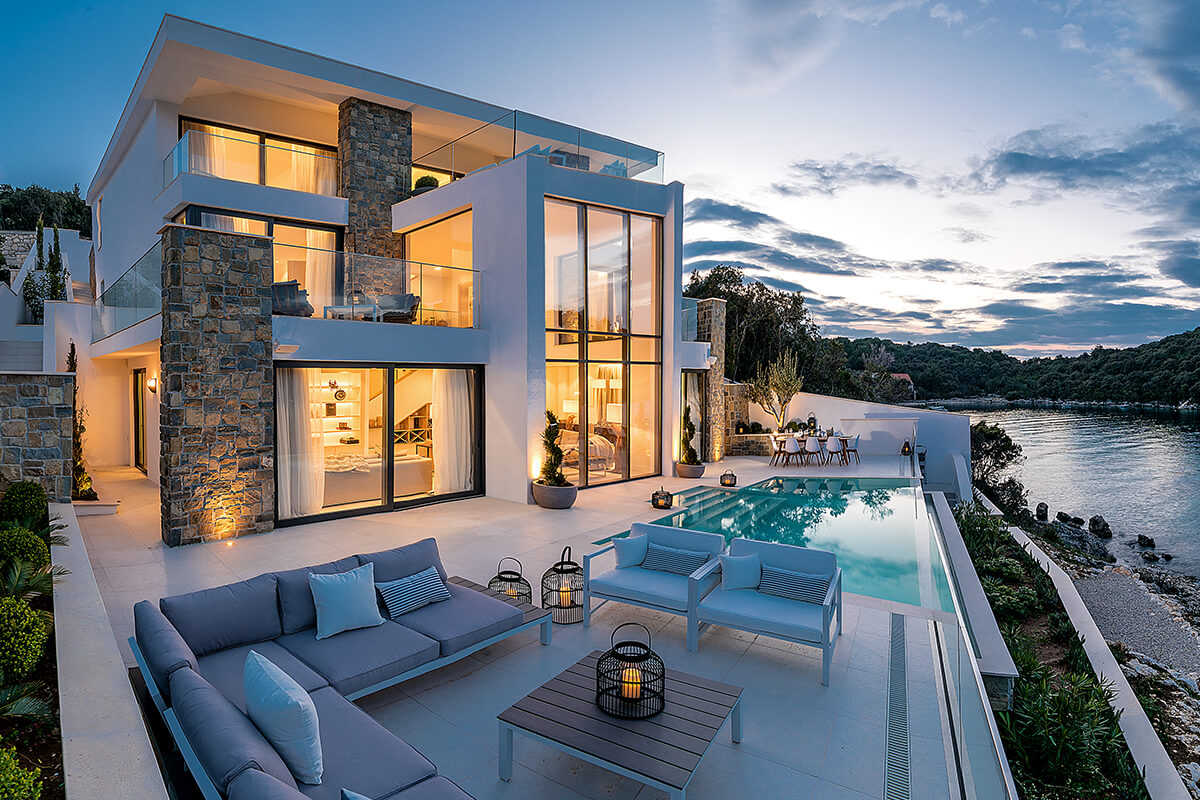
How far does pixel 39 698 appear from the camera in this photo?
343cm

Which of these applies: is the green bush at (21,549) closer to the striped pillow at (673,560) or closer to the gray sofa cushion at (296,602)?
the gray sofa cushion at (296,602)

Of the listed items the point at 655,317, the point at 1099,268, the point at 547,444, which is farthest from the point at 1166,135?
the point at 547,444

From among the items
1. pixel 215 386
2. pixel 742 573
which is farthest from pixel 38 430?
pixel 742 573

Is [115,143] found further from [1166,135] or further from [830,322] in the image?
[1166,135]

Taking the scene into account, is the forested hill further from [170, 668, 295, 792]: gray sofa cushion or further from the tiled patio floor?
[170, 668, 295, 792]: gray sofa cushion

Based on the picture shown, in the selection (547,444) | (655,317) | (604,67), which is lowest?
(547,444)

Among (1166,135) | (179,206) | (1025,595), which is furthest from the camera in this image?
(1166,135)

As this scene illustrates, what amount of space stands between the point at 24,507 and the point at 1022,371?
40.4 metres

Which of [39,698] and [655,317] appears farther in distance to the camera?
[655,317]

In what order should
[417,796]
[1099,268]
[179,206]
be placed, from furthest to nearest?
[1099,268]
[179,206]
[417,796]

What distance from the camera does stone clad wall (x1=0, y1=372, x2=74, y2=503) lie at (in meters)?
8.84

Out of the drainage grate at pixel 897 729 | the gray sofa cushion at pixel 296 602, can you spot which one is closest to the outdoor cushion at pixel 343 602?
the gray sofa cushion at pixel 296 602

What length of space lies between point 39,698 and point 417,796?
239cm

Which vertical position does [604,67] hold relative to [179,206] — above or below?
above
